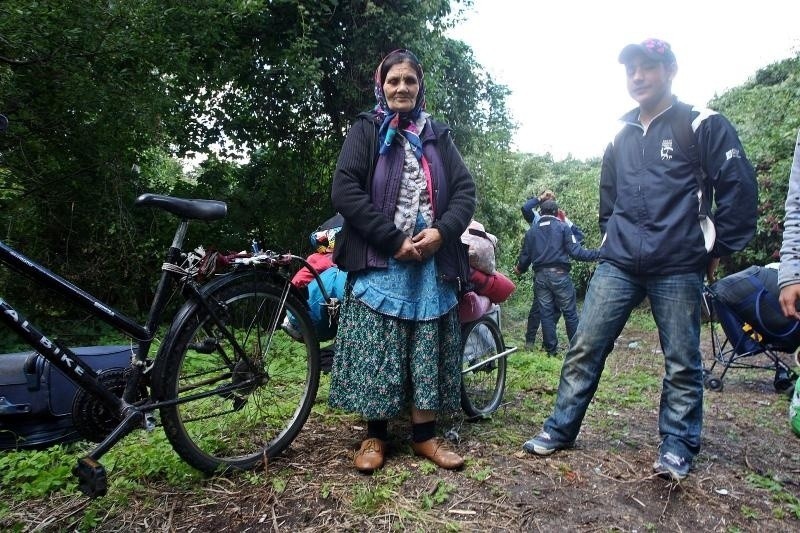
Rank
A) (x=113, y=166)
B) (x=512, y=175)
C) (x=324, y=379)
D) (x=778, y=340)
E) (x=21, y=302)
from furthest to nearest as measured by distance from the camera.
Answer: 1. (x=512, y=175)
2. (x=113, y=166)
3. (x=21, y=302)
4. (x=778, y=340)
5. (x=324, y=379)

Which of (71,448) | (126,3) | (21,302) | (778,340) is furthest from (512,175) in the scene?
(71,448)

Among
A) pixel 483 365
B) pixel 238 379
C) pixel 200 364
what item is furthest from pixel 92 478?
pixel 483 365

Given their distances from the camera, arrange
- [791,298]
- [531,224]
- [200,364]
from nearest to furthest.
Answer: [791,298] → [200,364] → [531,224]

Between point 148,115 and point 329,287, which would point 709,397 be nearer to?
point 329,287

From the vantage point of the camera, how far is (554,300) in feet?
22.2

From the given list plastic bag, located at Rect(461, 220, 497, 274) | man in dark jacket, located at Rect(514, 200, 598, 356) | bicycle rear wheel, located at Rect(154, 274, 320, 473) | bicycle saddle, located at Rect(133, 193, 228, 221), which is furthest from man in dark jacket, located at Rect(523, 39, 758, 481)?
man in dark jacket, located at Rect(514, 200, 598, 356)

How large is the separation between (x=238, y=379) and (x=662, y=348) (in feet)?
6.69

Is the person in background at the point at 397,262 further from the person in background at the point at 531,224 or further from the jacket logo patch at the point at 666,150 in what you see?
the person in background at the point at 531,224

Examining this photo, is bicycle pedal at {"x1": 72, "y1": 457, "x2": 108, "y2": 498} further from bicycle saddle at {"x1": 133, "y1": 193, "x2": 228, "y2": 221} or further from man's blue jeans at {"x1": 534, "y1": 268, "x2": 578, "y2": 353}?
man's blue jeans at {"x1": 534, "y1": 268, "x2": 578, "y2": 353}

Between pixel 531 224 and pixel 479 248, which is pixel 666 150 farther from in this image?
pixel 531 224

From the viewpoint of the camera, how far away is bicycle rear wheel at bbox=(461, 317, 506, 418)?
10.7 feet

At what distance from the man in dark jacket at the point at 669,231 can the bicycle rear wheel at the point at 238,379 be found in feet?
4.40

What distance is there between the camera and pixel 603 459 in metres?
2.59

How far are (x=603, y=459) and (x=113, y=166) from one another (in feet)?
18.4
